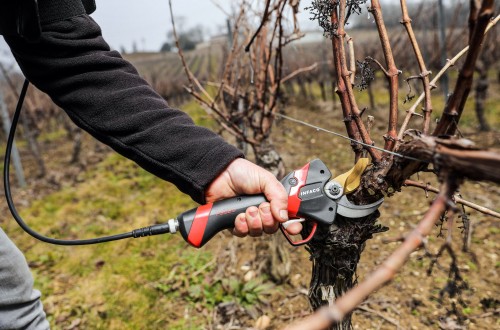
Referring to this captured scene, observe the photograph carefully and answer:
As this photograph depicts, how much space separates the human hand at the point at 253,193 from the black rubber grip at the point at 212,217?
0.9 inches

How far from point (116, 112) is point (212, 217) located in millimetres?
513

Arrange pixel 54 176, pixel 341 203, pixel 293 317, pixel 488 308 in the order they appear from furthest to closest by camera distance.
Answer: pixel 54 176 → pixel 293 317 → pixel 488 308 → pixel 341 203

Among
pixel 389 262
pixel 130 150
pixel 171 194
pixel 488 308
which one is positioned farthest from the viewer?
pixel 171 194

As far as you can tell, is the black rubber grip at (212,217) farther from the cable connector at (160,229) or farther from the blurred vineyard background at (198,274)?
the blurred vineyard background at (198,274)

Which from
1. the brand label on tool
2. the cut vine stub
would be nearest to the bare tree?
the cut vine stub

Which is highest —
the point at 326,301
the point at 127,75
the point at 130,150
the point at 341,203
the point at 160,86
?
the point at 127,75

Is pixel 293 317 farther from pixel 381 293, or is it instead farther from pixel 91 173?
pixel 91 173

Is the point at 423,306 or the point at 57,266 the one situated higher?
the point at 423,306

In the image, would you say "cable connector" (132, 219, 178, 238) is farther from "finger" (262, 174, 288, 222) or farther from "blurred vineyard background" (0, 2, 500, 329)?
"blurred vineyard background" (0, 2, 500, 329)

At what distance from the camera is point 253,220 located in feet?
4.13

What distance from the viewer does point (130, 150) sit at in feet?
4.29

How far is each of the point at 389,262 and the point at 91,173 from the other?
7.42m

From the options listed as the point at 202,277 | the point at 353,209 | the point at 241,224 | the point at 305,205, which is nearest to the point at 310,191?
the point at 305,205

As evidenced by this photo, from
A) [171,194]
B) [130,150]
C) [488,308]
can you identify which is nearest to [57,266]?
[171,194]
